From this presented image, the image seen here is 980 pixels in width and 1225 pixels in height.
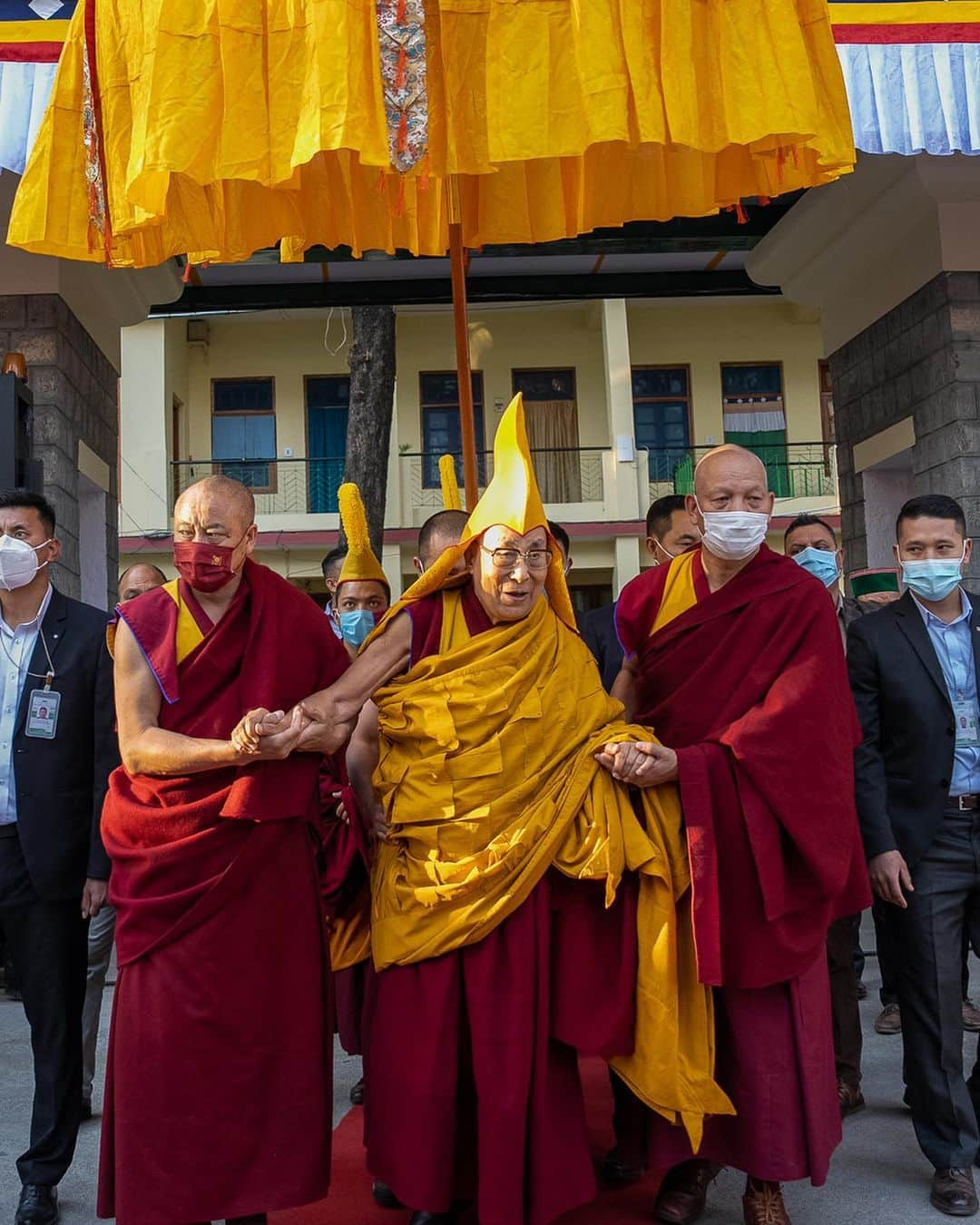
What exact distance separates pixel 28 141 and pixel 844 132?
3.07 meters

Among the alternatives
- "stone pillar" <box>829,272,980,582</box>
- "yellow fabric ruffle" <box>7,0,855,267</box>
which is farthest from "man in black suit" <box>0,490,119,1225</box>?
"stone pillar" <box>829,272,980,582</box>

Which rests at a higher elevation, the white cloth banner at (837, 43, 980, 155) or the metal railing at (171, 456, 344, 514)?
the metal railing at (171, 456, 344, 514)

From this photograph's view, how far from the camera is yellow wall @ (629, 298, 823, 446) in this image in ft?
65.5

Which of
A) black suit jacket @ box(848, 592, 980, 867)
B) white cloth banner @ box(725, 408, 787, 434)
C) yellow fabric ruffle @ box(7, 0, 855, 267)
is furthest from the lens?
white cloth banner @ box(725, 408, 787, 434)

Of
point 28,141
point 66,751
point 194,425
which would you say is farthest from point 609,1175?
point 194,425

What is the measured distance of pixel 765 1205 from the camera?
10.2 ft

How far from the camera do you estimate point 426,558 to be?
4.39 meters

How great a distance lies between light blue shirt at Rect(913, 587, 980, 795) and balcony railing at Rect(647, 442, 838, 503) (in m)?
15.8

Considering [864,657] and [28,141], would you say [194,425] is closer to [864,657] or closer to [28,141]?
[28,141]

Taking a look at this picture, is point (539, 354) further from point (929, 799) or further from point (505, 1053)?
point (505, 1053)

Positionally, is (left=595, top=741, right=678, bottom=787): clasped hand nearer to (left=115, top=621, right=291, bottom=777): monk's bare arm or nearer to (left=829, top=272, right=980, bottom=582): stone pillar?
(left=115, top=621, right=291, bottom=777): monk's bare arm

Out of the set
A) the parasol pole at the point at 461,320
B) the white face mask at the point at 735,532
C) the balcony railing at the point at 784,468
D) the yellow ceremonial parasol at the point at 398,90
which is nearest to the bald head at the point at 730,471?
the white face mask at the point at 735,532

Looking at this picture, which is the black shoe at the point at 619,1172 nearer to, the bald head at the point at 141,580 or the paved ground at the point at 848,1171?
the paved ground at the point at 848,1171

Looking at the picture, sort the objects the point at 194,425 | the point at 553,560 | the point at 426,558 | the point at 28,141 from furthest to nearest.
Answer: the point at 194,425, the point at 28,141, the point at 426,558, the point at 553,560
